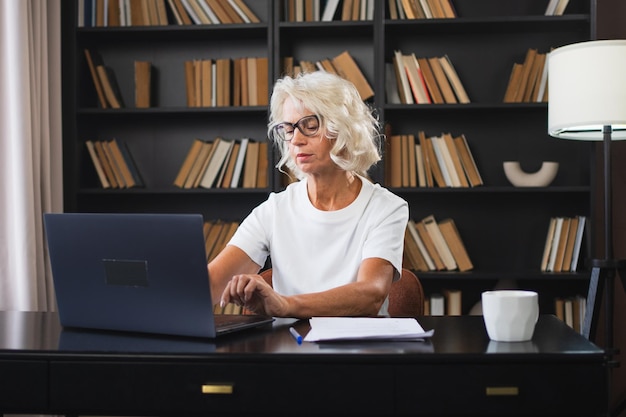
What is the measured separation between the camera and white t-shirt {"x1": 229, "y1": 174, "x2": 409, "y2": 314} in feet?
7.35

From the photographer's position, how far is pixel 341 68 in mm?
3852

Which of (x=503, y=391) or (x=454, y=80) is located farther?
(x=454, y=80)

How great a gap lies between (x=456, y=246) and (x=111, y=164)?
166 centimetres

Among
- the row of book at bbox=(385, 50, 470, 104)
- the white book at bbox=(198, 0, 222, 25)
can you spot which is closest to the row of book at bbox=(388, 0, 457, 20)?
the row of book at bbox=(385, 50, 470, 104)

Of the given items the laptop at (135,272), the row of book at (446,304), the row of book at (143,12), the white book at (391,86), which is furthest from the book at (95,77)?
the laptop at (135,272)

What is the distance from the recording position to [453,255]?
3.78 metres

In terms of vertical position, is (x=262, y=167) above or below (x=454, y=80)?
below

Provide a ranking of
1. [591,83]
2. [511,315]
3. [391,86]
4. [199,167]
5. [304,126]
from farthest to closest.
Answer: [199,167] < [391,86] < [591,83] < [304,126] < [511,315]

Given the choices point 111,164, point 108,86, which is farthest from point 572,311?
point 108,86

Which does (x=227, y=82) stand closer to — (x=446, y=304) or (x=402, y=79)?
(x=402, y=79)

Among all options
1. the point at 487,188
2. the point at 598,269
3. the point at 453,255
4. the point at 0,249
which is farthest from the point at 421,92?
the point at 0,249

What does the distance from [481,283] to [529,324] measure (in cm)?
241

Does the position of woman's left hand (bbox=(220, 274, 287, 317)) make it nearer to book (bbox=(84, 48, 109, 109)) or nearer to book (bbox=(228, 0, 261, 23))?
book (bbox=(228, 0, 261, 23))

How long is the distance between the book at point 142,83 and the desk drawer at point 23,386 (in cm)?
262
